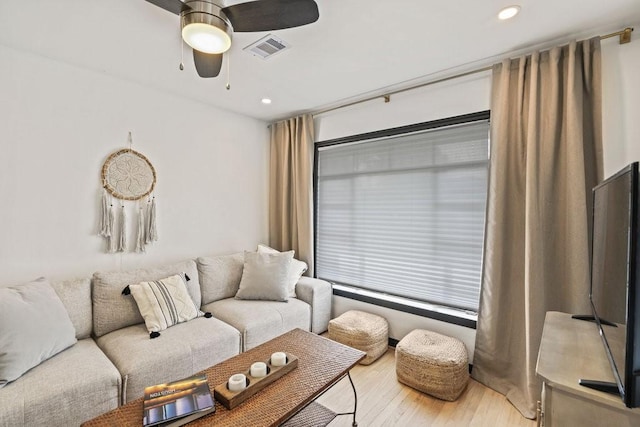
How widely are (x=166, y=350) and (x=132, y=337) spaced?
36 centimetres

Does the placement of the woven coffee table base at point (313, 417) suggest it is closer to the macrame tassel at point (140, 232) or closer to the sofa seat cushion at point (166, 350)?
the sofa seat cushion at point (166, 350)

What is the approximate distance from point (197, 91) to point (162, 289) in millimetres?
1870

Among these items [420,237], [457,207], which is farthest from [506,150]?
[420,237]

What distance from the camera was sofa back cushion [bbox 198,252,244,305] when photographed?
2770 millimetres

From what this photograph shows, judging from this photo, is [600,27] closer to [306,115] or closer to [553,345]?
[553,345]

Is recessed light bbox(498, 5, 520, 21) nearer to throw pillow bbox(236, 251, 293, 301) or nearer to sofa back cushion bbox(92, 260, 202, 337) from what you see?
throw pillow bbox(236, 251, 293, 301)

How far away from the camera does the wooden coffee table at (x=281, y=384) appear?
1.21 metres

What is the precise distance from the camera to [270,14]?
51.6 inches

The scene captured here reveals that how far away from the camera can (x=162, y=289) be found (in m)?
2.30

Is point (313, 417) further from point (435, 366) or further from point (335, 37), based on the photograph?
point (335, 37)

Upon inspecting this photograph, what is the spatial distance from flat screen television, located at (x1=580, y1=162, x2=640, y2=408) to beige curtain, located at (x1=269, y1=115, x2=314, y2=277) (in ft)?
8.19

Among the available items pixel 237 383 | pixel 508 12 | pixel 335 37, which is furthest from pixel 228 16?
pixel 237 383

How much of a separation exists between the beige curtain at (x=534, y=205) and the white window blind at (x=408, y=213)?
0.23 m

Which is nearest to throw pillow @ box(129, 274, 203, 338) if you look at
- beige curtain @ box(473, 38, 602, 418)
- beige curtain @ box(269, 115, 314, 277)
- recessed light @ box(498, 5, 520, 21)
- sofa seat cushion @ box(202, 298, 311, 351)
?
sofa seat cushion @ box(202, 298, 311, 351)
